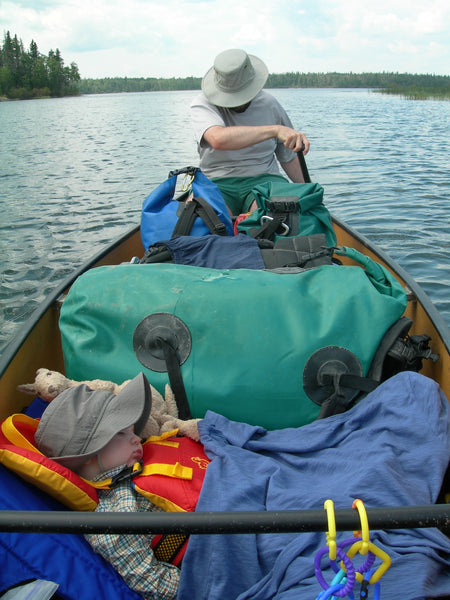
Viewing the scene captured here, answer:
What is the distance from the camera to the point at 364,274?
2227 mm

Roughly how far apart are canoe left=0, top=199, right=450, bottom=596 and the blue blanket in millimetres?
246

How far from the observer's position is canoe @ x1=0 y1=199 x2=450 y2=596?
1039mm

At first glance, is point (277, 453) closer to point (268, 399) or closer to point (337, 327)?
point (268, 399)

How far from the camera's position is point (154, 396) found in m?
2.04

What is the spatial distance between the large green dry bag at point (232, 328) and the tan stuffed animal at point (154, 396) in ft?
0.26

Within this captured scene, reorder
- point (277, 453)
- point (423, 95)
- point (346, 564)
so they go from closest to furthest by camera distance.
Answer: point (346, 564)
point (277, 453)
point (423, 95)

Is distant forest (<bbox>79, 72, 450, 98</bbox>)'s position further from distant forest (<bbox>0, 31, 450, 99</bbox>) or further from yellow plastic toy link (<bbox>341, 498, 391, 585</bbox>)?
yellow plastic toy link (<bbox>341, 498, 391, 585</bbox>)

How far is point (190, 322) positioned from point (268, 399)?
17.0 inches

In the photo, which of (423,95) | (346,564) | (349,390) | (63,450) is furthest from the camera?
(423,95)

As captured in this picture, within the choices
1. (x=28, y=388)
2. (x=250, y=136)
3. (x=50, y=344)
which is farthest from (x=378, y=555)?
(x=250, y=136)

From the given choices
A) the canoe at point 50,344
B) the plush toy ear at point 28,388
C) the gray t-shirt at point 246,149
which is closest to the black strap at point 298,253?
the canoe at point 50,344

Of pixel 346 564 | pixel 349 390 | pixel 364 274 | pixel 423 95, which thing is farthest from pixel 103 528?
pixel 423 95

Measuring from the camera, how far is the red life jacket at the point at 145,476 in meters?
1.50

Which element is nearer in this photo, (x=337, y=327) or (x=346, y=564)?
(x=346, y=564)
